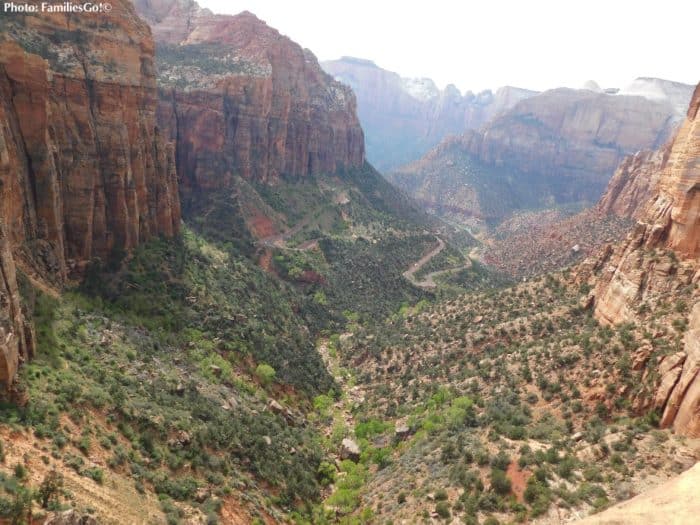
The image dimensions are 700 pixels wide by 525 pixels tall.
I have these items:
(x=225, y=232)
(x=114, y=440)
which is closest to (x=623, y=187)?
(x=225, y=232)

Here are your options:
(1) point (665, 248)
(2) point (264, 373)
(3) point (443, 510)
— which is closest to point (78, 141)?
(2) point (264, 373)

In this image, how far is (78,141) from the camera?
→ 42.6 metres

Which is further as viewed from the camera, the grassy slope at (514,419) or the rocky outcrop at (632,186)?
the rocky outcrop at (632,186)

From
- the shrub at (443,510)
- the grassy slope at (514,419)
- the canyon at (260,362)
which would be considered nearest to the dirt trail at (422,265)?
the canyon at (260,362)

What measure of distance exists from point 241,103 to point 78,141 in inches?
2404

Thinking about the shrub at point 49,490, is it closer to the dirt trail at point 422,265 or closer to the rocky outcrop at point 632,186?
the dirt trail at point 422,265

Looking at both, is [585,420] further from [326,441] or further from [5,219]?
[5,219]

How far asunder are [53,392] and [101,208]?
24014mm

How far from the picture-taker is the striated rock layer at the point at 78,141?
1430 inches

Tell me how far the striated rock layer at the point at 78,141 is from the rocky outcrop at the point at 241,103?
119ft

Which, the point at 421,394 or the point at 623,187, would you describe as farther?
the point at 623,187

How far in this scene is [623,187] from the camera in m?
119

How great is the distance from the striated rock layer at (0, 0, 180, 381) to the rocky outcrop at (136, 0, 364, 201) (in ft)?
119

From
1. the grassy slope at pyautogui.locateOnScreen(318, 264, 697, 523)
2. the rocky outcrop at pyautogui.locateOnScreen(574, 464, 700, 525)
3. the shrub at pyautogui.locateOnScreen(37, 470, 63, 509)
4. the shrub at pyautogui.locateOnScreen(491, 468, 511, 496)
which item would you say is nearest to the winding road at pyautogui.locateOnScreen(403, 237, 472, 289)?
the grassy slope at pyautogui.locateOnScreen(318, 264, 697, 523)
